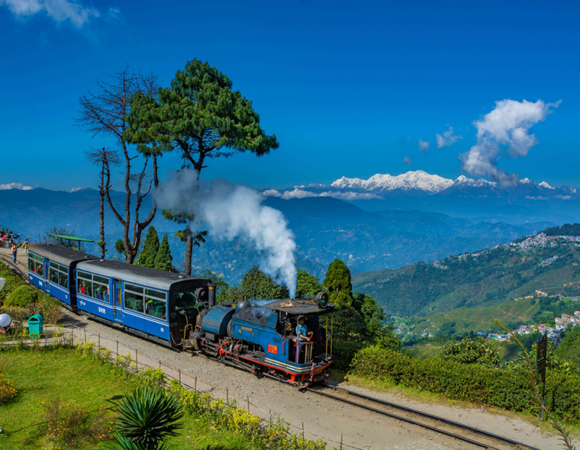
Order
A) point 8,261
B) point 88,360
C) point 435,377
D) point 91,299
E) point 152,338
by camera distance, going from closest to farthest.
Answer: point 435,377 → point 88,360 → point 152,338 → point 91,299 → point 8,261

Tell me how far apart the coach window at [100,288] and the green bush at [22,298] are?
3958 millimetres

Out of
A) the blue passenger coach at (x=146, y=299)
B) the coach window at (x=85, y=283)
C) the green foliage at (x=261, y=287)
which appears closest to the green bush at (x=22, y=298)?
the coach window at (x=85, y=283)

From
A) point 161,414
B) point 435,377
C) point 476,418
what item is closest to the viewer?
point 161,414

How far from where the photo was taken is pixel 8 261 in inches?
1347

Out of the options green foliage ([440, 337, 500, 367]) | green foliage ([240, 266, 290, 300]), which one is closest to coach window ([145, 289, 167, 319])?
green foliage ([240, 266, 290, 300])

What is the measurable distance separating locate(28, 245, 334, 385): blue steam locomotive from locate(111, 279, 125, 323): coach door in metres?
0.05

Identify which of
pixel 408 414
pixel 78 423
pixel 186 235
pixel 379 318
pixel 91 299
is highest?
pixel 186 235

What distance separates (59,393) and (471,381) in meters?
14.4

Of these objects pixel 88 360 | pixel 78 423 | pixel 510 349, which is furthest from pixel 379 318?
pixel 510 349

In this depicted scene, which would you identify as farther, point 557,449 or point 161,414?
point 557,449

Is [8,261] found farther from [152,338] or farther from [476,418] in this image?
[476,418]

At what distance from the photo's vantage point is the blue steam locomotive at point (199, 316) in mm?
14594

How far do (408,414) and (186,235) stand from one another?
57.3 ft

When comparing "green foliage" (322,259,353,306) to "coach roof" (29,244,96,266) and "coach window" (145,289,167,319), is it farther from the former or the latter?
"coach roof" (29,244,96,266)
